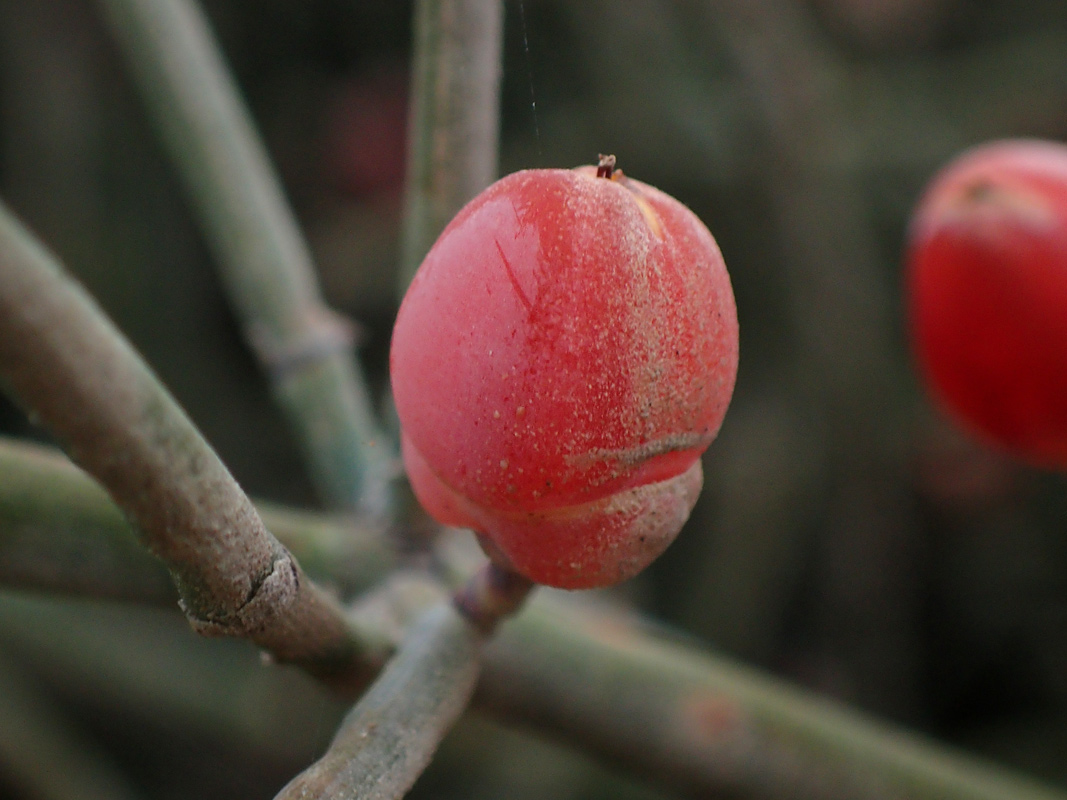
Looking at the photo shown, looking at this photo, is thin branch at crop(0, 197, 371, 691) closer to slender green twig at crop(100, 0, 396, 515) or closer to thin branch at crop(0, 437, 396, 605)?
thin branch at crop(0, 437, 396, 605)

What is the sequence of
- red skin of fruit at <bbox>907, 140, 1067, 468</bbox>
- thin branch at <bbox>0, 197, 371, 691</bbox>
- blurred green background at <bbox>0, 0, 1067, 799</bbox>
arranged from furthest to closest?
blurred green background at <bbox>0, 0, 1067, 799</bbox>, red skin of fruit at <bbox>907, 140, 1067, 468</bbox>, thin branch at <bbox>0, 197, 371, 691</bbox>

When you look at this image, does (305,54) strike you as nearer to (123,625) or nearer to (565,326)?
(123,625)

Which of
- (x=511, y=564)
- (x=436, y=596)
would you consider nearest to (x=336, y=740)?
(x=511, y=564)

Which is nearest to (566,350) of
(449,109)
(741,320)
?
(449,109)

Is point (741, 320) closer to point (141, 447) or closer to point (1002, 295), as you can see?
point (1002, 295)

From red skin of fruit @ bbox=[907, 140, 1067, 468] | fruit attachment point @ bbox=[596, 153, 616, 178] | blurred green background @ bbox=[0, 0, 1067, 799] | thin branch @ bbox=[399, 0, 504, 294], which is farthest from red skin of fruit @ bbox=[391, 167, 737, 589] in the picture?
blurred green background @ bbox=[0, 0, 1067, 799]
